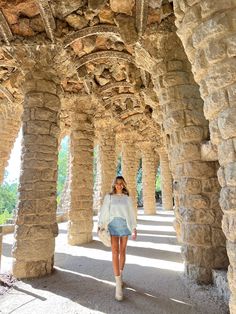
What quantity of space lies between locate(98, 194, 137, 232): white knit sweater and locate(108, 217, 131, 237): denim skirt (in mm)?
48

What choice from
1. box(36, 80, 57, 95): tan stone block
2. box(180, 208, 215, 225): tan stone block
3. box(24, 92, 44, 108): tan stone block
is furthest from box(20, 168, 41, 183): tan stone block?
box(180, 208, 215, 225): tan stone block

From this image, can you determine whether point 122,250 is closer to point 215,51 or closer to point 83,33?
point 215,51

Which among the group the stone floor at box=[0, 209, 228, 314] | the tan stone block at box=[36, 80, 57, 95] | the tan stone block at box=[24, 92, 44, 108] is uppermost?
the tan stone block at box=[36, 80, 57, 95]

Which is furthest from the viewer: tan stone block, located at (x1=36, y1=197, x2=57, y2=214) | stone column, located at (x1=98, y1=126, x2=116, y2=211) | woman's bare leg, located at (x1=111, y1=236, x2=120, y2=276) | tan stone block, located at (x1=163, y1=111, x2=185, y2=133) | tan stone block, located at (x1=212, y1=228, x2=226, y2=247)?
stone column, located at (x1=98, y1=126, x2=116, y2=211)

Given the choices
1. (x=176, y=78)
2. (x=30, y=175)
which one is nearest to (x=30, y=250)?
(x=30, y=175)

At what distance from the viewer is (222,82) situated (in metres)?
2.25

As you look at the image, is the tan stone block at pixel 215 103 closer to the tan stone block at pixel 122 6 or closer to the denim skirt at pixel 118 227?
the denim skirt at pixel 118 227

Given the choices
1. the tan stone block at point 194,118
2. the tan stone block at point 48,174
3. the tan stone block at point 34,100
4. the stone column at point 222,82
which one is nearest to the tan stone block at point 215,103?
the stone column at point 222,82

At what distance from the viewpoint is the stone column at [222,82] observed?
2164 mm

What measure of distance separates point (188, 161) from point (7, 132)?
8.63 metres

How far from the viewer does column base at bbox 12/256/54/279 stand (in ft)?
16.2

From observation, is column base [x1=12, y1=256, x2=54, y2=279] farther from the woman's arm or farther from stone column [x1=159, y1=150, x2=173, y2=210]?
stone column [x1=159, y1=150, x2=173, y2=210]

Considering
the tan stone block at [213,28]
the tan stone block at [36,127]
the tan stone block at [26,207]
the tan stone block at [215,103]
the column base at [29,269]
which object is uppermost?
the tan stone block at [36,127]

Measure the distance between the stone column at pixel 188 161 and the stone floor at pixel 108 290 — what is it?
53 cm
